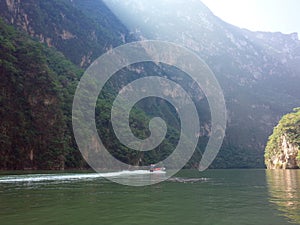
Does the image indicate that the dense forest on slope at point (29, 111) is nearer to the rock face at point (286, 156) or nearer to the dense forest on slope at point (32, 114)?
the dense forest on slope at point (32, 114)

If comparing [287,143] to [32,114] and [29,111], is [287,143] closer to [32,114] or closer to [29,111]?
[32,114]

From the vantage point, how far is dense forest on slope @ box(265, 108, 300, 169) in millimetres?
107188

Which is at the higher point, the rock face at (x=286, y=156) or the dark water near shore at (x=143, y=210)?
the rock face at (x=286, y=156)

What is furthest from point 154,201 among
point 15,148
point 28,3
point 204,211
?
point 28,3

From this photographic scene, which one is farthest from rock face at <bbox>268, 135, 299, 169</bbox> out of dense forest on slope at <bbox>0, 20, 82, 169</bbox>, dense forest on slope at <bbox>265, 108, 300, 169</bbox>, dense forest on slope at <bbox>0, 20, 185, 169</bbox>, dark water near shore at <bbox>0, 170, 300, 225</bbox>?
dark water near shore at <bbox>0, 170, 300, 225</bbox>

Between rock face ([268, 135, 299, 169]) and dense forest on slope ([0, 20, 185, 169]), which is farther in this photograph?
rock face ([268, 135, 299, 169])

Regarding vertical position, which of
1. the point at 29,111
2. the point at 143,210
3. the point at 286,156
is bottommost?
the point at 143,210

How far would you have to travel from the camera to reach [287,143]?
111 metres

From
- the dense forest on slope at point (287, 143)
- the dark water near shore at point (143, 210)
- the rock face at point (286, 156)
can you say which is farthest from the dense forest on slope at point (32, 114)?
the dark water near shore at point (143, 210)

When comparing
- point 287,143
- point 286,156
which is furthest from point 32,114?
point 286,156

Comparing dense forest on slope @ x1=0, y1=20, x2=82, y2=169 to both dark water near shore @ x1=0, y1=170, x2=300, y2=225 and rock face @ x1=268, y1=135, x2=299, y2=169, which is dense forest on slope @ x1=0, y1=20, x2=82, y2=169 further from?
rock face @ x1=268, y1=135, x2=299, y2=169

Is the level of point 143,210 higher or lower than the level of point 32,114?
lower

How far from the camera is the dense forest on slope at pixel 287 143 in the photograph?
10719 cm

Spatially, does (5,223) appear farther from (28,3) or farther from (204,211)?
(28,3)
